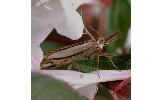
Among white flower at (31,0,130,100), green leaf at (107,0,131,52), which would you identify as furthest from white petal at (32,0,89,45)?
green leaf at (107,0,131,52)

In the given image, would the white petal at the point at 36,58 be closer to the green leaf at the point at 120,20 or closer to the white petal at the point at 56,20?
the white petal at the point at 56,20

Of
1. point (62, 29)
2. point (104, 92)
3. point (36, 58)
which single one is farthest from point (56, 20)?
point (104, 92)

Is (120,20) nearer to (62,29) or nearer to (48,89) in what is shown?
(62,29)

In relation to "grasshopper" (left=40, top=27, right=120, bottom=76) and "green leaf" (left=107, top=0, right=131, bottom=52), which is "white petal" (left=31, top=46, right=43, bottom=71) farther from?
"green leaf" (left=107, top=0, right=131, bottom=52)

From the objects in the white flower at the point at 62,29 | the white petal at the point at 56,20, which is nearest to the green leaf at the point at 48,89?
the white flower at the point at 62,29
